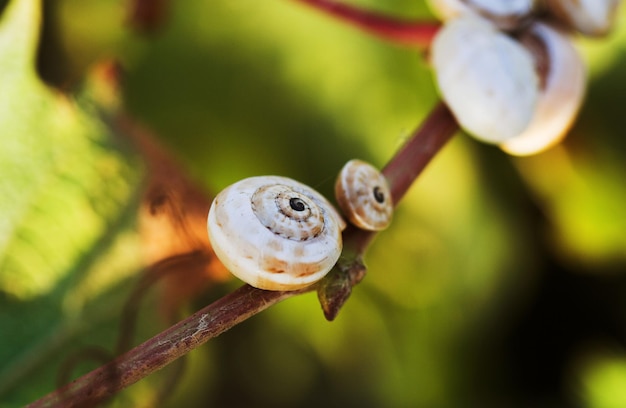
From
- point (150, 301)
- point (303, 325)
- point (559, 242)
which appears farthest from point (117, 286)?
point (559, 242)

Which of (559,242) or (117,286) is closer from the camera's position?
(117,286)

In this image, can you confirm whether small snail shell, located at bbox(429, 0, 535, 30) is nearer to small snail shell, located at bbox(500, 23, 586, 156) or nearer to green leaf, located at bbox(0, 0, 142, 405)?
small snail shell, located at bbox(500, 23, 586, 156)

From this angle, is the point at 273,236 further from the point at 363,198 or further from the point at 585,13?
the point at 585,13

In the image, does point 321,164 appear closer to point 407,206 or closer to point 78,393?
point 407,206

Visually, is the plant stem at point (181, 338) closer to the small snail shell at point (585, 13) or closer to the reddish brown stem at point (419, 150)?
the reddish brown stem at point (419, 150)

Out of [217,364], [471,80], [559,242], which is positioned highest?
[471,80]

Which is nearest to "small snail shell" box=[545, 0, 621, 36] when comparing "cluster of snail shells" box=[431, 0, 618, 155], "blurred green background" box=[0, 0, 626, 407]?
"cluster of snail shells" box=[431, 0, 618, 155]
